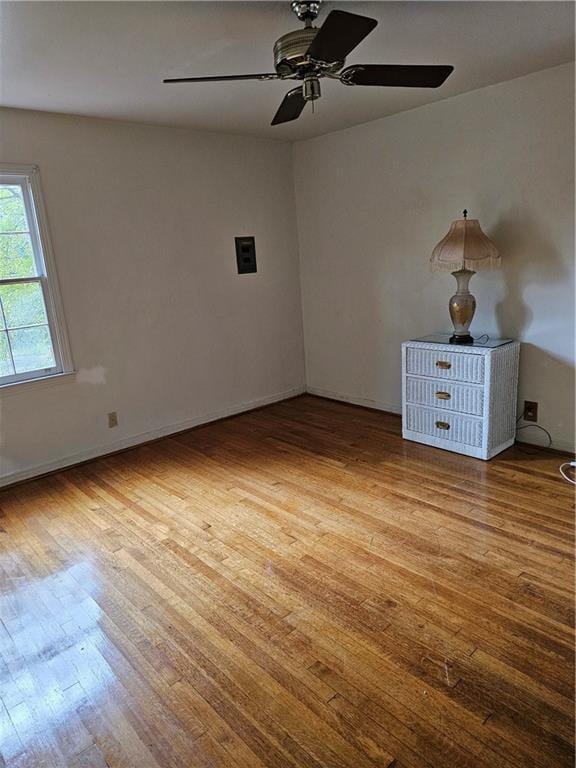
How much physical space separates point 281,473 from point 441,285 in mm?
1808

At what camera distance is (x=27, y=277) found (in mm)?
3244

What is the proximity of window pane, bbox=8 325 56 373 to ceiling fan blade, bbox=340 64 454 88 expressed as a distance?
2.45m

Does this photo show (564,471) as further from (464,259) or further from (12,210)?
(12,210)

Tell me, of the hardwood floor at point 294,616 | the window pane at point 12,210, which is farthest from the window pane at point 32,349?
the hardwood floor at point 294,616

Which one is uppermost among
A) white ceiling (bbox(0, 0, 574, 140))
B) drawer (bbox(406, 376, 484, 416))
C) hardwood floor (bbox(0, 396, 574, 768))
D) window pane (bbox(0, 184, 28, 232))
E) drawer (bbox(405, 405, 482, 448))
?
white ceiling (bbox(0, 0, 574, 140))

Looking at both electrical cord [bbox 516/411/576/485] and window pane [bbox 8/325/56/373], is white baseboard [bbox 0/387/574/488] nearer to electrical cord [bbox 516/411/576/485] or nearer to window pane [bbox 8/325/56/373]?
electrical cord [bbox 516/411/576/485]

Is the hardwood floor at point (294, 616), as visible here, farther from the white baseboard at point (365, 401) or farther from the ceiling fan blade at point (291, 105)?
the ceiling fan blade at point (291, 105)

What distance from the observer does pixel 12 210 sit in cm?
317

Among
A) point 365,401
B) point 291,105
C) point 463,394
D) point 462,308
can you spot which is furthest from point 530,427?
point 291,105

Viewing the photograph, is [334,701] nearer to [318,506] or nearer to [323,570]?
[323,570]

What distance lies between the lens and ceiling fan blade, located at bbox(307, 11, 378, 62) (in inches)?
59.5

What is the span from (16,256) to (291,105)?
200 centimetres

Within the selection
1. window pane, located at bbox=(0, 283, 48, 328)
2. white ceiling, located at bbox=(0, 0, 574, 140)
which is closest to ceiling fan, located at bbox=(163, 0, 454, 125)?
white ceiling, located at bbox=(0, 0, 574, 140)

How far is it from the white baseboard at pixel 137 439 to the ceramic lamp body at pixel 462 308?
6.32 feet
